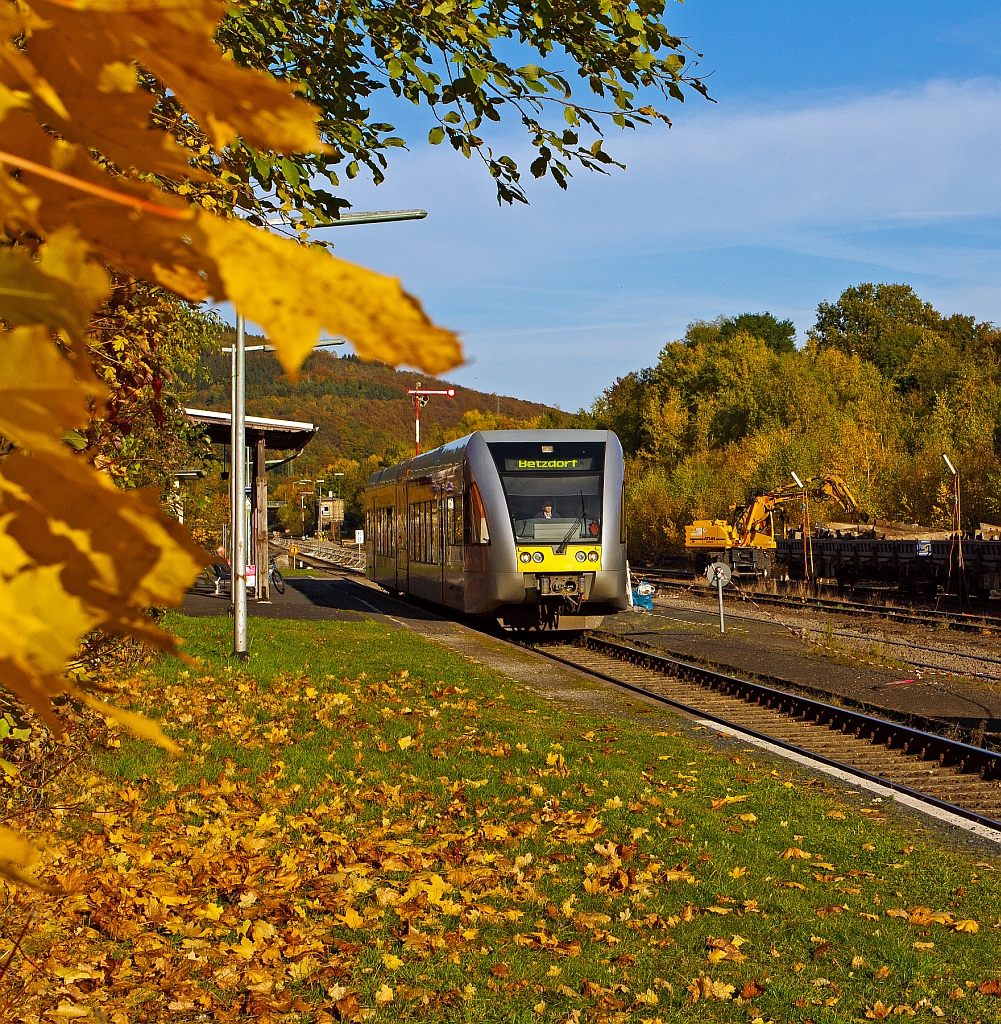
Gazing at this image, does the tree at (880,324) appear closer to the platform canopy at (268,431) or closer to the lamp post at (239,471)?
the platform canopy at (268,431)

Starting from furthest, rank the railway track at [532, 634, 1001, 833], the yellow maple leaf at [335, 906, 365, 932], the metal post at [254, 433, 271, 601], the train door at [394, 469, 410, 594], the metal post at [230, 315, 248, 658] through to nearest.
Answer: the metal post at [254, 433, 271, 601] < the train door at [394, 469, 410, 594] < the metal post at [230, 315, 248, 658] < the railway track at [532, 634, 1001, 833] < the yellow maple leaf at [335, 906, 365, 932]

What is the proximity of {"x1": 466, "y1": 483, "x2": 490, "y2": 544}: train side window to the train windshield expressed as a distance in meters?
0.53

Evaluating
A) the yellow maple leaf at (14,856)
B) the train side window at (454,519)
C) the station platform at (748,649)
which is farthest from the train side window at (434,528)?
the yellow maple leaf at (14,856)

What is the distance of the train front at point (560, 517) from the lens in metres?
20.5

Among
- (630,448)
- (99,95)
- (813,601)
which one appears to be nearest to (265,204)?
(99,95)

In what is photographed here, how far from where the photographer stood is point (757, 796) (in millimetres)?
9281

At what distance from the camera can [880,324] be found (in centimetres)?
9906

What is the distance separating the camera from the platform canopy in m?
28.3

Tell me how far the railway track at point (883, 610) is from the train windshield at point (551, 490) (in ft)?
30.2

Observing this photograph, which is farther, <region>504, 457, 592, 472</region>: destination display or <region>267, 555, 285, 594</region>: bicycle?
<region>267, 555, 285, 594</region>: bicycle

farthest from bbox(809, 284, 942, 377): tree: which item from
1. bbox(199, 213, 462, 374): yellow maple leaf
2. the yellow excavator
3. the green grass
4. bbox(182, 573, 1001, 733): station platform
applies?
bbox(199, 213, 462, 374): yellow maple leaf

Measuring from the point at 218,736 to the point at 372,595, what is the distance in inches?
1069

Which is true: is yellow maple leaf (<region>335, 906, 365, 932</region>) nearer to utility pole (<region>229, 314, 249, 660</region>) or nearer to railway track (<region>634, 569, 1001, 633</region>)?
utility pole (<region>229, 314, 249, 660</region>)

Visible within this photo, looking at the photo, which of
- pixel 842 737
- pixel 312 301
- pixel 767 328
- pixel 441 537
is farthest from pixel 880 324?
pixel 312 301
